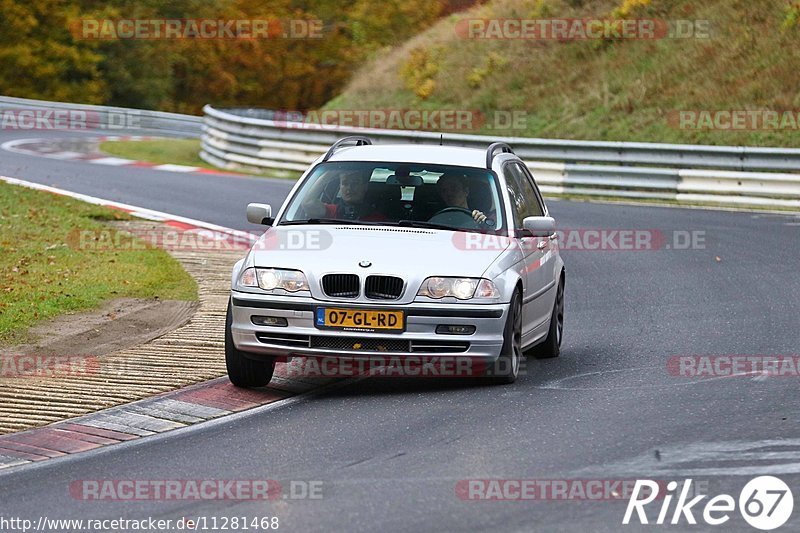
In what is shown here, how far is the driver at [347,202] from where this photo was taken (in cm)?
1047

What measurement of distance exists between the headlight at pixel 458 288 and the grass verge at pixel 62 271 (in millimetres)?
3647

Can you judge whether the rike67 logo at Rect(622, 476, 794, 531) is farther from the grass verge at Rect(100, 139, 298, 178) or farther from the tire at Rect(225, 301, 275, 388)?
the grass verge at Rect(100, 139, 298, 178)

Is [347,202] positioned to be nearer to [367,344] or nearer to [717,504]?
[367,344]

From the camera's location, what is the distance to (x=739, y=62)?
31.5 meters

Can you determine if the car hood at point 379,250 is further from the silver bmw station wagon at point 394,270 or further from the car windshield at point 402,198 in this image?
the car windshield at point 402,198

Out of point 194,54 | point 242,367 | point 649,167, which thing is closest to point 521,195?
point 242,367

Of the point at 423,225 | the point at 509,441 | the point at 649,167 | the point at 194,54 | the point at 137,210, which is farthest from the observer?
the point at 194,54

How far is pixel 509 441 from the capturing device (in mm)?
8156

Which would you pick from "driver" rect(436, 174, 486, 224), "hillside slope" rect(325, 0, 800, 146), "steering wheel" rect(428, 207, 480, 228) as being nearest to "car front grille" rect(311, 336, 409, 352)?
"steering wheel" rect(428, 207, 480, 228)

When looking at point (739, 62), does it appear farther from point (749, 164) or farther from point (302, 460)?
point (302, 460)

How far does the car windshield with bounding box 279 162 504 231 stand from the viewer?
10.4 m

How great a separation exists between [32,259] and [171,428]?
23.9 ft

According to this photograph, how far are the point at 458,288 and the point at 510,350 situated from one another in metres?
0.60

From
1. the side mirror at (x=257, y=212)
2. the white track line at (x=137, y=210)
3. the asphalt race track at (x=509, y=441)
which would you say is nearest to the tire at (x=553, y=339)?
the asphalt race track at (x=509, y=441)
